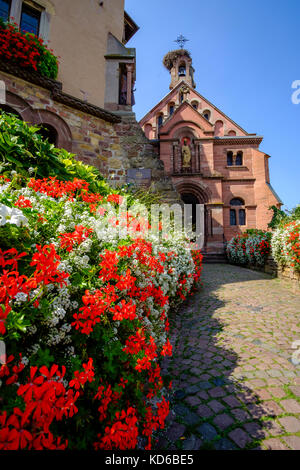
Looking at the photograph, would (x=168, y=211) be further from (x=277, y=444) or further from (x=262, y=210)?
(x=262, y=210)

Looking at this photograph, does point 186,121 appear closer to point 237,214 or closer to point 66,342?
point 237,214

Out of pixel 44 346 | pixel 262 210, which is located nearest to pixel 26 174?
pixel 44 346

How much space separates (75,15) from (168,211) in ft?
25.4

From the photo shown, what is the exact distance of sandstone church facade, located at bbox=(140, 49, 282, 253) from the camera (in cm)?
Result: 1753

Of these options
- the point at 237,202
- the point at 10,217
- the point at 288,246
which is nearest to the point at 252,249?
the point at 288,246

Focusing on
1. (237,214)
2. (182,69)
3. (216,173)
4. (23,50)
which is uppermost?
(182,69)

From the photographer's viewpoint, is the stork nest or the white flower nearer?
the white flower

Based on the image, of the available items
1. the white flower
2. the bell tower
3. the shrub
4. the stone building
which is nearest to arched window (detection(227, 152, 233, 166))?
the stone building

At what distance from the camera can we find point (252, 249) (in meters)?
10.1

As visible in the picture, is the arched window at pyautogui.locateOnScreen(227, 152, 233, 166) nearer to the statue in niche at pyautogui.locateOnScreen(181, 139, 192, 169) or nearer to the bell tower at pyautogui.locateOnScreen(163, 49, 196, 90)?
the statue in niche at pyautogui.locateOnScreen(181, 139, 192, 169)

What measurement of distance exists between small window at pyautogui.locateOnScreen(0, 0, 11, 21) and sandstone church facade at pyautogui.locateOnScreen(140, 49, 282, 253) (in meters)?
12.4

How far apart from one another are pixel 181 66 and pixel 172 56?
182cm
